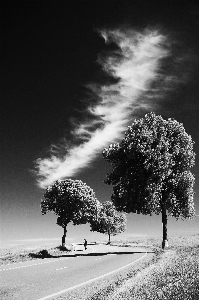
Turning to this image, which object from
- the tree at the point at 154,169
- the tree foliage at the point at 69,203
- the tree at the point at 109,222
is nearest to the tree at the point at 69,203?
the tree foliage at the point at 69,203

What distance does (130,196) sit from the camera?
27.0m

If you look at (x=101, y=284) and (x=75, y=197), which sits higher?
(x=75, y=197)

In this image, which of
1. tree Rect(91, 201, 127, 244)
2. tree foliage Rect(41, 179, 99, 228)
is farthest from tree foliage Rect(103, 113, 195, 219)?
tree Rect(91, 201, 127, 244)

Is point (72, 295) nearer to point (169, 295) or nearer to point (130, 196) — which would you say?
point (169, 295)

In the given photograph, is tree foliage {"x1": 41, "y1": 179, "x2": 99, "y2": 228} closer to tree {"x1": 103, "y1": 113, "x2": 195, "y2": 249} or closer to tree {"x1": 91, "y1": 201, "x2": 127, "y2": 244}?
tree {"x1": 103, "y1": 113, "x2": 195, "y2": 249}

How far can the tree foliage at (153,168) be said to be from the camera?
25828 mm

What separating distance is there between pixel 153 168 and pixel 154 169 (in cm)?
17

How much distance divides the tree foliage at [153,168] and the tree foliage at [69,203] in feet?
46.8

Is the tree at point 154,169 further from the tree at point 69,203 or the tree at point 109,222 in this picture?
the tree at point 109,222

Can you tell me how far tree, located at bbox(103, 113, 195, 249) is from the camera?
25.8m

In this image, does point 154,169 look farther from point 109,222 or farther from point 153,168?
point 109,222

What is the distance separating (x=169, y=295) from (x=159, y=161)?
64.7 feet

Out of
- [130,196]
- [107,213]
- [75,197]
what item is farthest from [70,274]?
[107,213]

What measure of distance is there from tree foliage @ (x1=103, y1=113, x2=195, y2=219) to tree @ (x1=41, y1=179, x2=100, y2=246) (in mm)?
14274
